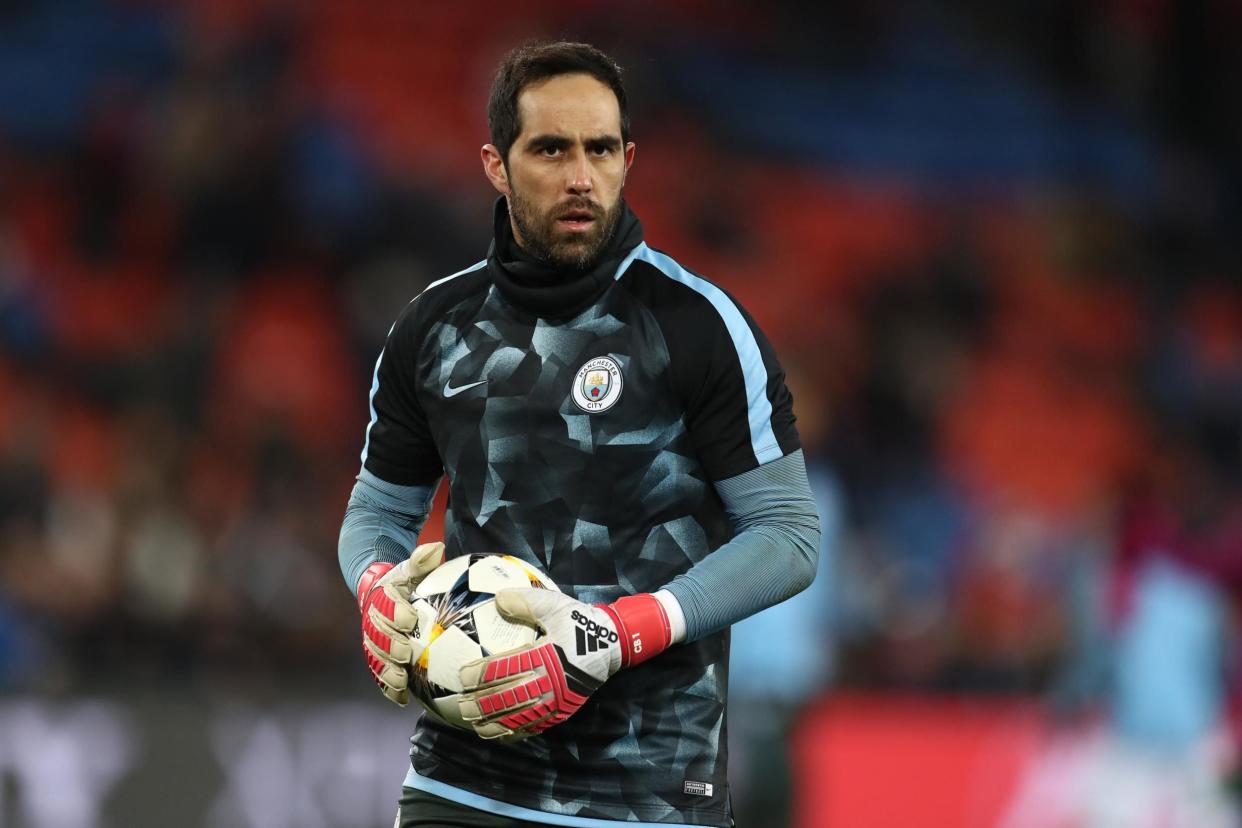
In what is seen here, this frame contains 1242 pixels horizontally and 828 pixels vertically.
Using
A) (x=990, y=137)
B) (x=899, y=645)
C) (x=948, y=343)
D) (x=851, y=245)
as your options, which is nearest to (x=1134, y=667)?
(x=899, y=645)

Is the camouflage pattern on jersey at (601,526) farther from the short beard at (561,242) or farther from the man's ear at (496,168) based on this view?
the man's ear at (496,168)

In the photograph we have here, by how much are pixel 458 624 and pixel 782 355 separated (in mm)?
8337

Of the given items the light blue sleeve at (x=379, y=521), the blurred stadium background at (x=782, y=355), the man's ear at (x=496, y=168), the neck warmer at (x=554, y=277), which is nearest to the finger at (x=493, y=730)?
the light blue sleeve at (x=379, y=521)

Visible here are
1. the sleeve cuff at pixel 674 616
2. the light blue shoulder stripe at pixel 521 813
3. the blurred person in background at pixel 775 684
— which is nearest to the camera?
the sleeve cuff at pixel 674 616

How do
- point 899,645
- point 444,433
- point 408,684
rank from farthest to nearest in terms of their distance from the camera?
point 899,645, point 444,433, point 408,684

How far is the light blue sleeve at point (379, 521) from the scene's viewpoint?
139 inches

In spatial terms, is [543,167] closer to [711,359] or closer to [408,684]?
[711,359]

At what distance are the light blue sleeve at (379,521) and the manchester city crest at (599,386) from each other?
0.50 m

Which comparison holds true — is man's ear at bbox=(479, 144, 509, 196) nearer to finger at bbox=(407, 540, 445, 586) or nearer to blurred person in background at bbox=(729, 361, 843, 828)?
finger at bbox=(407, 540, 445, 586)

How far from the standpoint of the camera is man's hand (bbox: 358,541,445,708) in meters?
3.11

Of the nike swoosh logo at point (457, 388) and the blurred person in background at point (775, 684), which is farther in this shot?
the blurred person in background at point (775, 684)

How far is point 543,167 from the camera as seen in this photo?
3.27m

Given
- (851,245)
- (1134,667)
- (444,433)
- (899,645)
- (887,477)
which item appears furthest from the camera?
(851,245)

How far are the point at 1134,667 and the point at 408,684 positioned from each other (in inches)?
211
